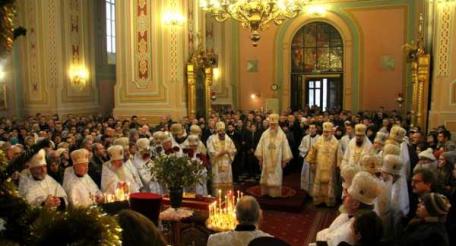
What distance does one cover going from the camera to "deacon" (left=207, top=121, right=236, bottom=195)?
904cm

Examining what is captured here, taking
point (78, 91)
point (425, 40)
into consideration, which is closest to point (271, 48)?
point (425, 40)

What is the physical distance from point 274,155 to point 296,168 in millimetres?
3996

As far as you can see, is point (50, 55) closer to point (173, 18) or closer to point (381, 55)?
point (173, 18)

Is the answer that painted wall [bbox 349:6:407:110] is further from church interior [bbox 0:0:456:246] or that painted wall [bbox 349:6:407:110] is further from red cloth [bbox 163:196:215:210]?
red cloth [bbox 163:196:215:210]

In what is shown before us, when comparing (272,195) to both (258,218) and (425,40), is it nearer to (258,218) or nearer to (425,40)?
(258,218)

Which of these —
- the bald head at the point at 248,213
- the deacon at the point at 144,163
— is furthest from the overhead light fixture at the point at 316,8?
the bald head at the point at 248,213

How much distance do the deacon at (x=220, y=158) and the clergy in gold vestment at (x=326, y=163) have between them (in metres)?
1.80

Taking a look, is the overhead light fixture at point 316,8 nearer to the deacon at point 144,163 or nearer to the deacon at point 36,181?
the deacon at point 144,163

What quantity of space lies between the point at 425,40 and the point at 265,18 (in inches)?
305

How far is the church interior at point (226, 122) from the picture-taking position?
133 inches

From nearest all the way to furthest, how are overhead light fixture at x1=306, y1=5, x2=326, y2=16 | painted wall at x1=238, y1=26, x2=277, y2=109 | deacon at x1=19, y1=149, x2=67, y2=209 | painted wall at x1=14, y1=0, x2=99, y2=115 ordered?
deacon at x1=19, y1=149, x2=67, y2=209 < painted wall at x1=14, y1=0, x2=99, y2=115 < overhead light fixture at x1=306, y1=5, x2=326, y2=16 < painted wall at x1=238, y1=26, x2=277, y2=109

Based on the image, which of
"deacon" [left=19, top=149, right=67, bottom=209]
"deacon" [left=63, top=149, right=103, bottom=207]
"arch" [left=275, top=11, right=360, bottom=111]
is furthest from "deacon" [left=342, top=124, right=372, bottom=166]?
"arch" [left=275, top=11, right=360, bottom=111]

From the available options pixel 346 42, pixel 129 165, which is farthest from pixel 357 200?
pixel 346 42

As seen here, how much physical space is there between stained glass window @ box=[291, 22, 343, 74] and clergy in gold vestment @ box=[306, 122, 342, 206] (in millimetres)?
12035
